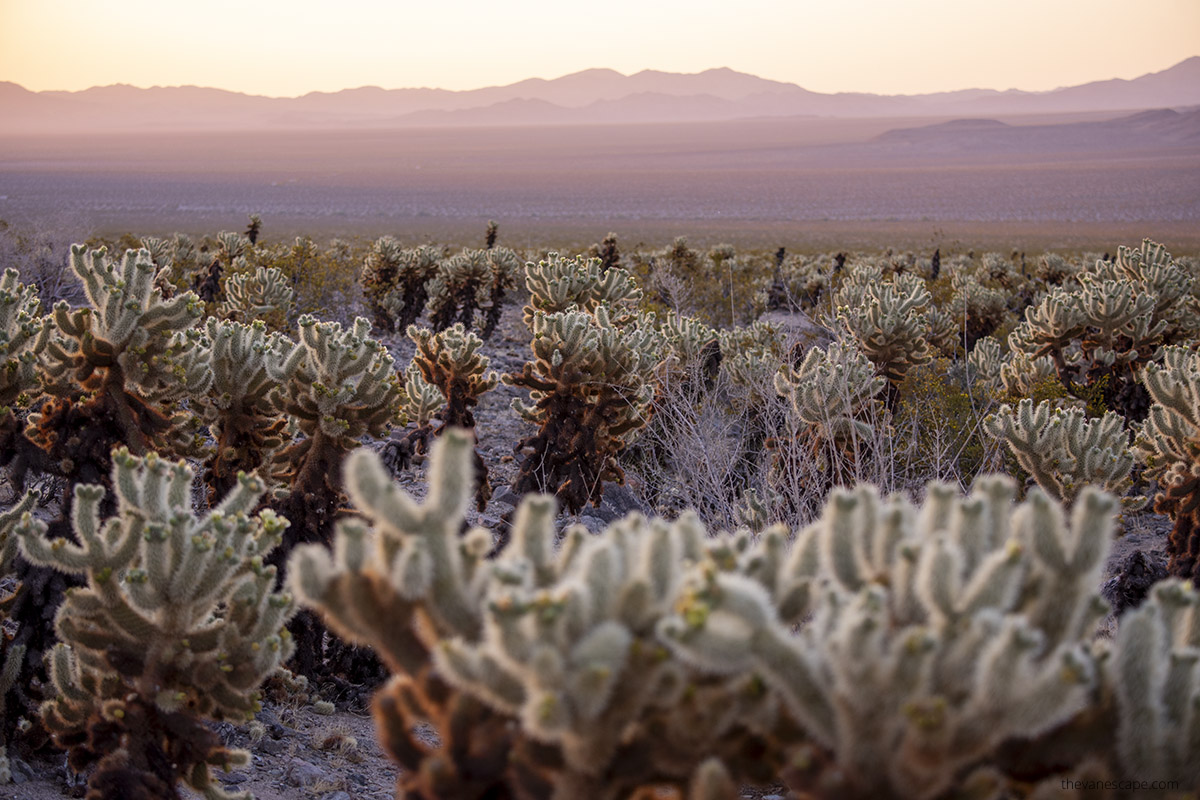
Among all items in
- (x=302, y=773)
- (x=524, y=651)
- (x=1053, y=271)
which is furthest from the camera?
(x=1053, y=271)

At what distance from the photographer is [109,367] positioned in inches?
197

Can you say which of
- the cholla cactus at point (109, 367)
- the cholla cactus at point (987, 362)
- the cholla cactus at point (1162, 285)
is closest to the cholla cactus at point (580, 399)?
the cholla cactus at point (109, 367)

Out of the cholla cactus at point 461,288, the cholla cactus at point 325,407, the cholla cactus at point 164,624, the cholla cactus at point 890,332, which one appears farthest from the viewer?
the cholla cactus at point 461,288

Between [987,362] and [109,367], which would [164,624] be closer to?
[109,367]

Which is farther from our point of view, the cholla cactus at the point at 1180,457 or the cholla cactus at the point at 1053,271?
the cholla cactus at the point at 1053,271

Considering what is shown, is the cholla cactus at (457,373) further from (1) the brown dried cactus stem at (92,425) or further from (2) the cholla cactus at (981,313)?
(2) the cholla cactus at (981,313)

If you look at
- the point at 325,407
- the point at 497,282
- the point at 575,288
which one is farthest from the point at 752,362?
the point at 497,282

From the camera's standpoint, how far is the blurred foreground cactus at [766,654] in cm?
194

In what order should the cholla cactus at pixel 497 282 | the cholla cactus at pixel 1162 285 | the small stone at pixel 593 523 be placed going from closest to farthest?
the small stone at pixel 593 523
the cholla cactus at pixel 1162 285
the cholla cactus at pixel 497 282

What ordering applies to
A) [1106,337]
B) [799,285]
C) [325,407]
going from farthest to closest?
[799,285], [1106,337], [325,407]

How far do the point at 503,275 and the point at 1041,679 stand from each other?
15337 millimetres

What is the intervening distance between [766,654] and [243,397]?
461cm

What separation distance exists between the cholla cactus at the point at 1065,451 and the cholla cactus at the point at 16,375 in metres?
6.65

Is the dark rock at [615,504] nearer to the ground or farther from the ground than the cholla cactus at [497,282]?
nearer to the ground
